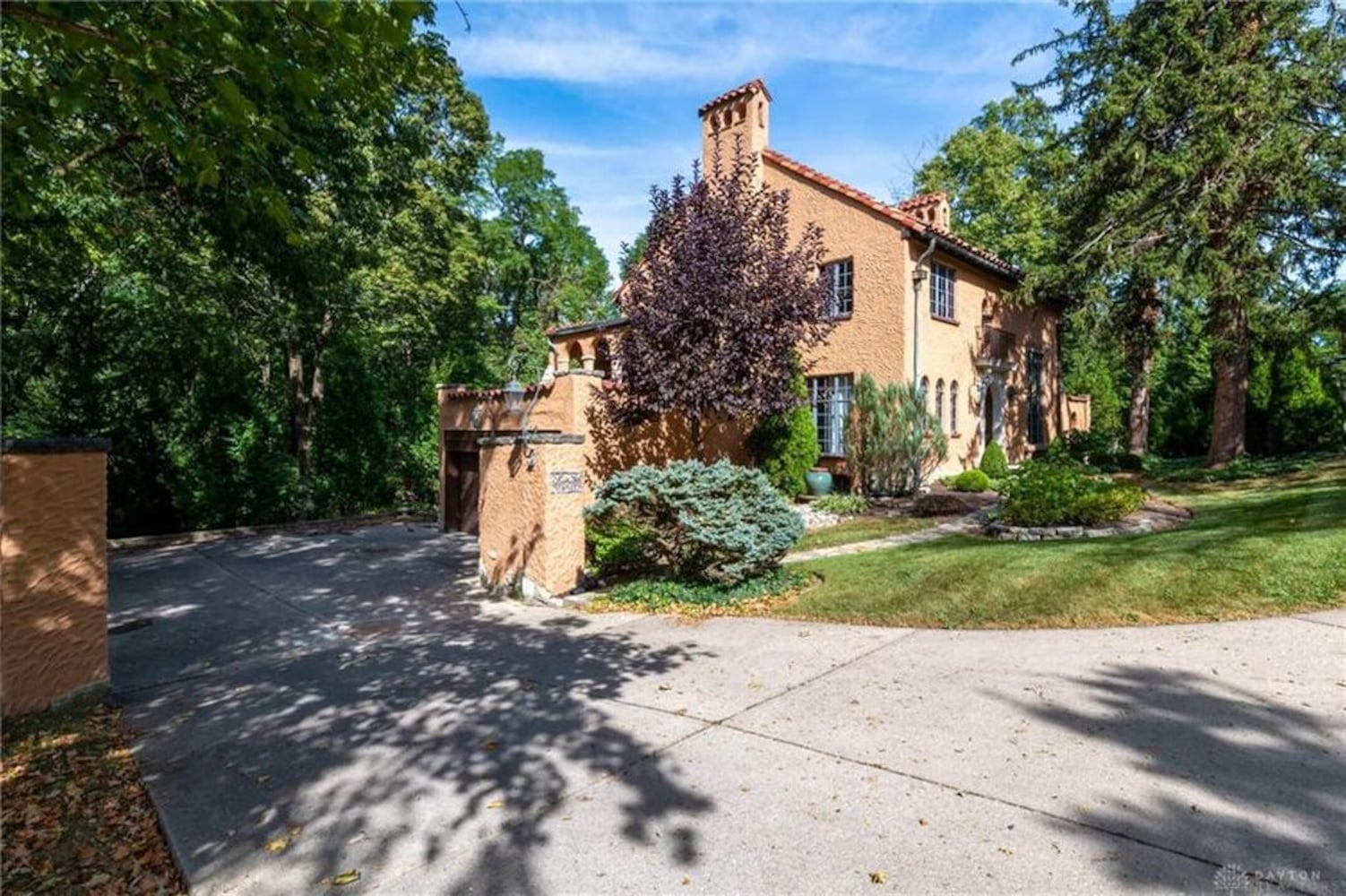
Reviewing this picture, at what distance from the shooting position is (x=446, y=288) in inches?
788

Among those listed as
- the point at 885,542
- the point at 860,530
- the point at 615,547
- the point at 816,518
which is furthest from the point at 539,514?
the point at 816,518

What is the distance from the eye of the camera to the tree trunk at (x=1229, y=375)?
14617 mm

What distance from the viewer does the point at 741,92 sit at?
16.2 metres

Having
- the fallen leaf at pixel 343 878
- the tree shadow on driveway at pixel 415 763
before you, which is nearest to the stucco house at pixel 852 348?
the tree shadow on driveway at pixel 415 763

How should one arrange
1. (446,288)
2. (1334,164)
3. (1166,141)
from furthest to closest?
(446,288) < (1166,141) < (1334,164)

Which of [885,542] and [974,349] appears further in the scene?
[974,349]

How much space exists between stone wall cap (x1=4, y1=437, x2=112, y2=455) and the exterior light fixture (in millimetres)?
6091

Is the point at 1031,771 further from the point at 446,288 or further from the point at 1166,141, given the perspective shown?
the point at 446,288

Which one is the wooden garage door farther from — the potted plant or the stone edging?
the stone edging

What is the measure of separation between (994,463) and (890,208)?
636cm

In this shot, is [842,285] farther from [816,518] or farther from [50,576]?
[50,576]

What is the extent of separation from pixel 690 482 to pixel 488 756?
467 cm

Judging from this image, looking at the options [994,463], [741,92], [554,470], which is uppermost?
[741,92]

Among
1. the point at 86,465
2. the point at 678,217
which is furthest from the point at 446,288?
the point at 86,465
